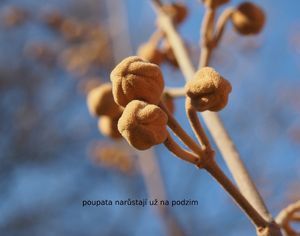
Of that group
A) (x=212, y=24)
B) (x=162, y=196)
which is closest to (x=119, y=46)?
(x=162, y=196)

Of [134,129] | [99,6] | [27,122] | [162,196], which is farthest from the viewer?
[99,6]

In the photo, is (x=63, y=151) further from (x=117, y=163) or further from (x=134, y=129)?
(x=134, y=129)

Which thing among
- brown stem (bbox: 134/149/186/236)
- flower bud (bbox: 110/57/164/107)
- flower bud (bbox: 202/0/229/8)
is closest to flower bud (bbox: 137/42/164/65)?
flower bud (bbox: 202/0/229/8)

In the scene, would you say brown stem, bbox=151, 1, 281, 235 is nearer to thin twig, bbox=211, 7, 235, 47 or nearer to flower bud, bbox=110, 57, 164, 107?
thin twig, bbox=211, 7, 235, 47

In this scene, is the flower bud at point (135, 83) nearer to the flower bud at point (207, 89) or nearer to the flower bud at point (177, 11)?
the flower bud at point (207, 89)

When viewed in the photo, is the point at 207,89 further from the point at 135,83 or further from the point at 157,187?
the point at 157,187

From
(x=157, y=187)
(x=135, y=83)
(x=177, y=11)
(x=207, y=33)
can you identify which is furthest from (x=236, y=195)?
(x=157, y=187)

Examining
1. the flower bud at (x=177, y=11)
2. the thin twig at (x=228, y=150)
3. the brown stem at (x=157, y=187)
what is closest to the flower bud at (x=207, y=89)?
A: the thin twig at (x=228, y=150)
